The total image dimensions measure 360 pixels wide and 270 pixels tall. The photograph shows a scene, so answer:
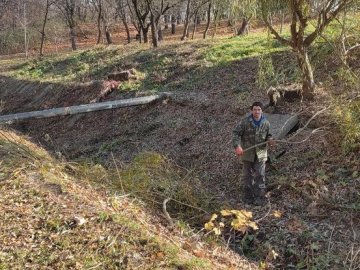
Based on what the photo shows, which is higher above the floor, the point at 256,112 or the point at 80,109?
the point at 256,112

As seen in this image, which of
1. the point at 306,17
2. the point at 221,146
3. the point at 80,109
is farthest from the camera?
the point at 80,109

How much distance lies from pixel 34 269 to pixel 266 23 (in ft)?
24.6

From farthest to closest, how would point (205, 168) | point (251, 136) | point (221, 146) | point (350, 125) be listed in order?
point (221, 146)
point (205, 168)
point (350, 125)
point (251, 136)

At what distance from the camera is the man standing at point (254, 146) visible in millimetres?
6926

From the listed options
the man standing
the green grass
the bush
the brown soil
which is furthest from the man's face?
the green grass

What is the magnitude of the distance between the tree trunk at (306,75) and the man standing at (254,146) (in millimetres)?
3433

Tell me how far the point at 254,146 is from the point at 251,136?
0.95 ft

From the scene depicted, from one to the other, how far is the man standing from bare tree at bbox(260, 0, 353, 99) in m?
3.30

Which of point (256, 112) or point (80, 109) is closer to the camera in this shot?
point (256, 112)

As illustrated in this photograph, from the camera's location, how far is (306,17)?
30.8 feet

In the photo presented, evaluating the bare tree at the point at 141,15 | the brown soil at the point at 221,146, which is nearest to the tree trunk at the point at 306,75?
the brown soil at the point at 221,146

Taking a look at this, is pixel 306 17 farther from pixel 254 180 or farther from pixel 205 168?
pixel 254 180

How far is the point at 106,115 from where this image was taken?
48.1 feet

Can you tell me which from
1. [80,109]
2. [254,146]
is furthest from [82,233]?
[80,109]
